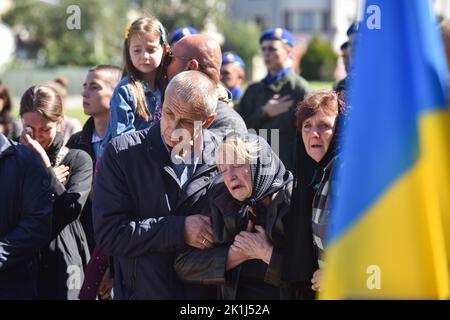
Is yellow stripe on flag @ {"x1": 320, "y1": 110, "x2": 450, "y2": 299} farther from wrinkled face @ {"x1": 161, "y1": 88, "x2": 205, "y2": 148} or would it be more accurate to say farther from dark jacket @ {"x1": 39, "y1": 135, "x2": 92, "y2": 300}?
dark jacket @ {"x1": 39, "y1": 135, "x2": 92, "y2": 300}

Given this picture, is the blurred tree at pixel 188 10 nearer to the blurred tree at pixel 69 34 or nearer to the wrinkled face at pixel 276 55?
the blurred tree at pixel 69 34

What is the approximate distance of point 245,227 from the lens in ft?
12.2

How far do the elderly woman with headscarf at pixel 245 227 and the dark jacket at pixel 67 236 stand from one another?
Result: 1102 millimetres

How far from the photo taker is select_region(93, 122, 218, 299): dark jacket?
369 centimetres

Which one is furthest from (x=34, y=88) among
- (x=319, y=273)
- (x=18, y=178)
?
(x=319, y=273)

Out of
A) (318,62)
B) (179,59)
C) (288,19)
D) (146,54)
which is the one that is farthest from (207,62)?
(288,19)

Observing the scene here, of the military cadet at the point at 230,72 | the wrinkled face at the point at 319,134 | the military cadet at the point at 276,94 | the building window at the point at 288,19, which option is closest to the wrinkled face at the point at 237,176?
the wrinkled face at the point at 319,134

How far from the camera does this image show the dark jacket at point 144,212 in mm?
3689

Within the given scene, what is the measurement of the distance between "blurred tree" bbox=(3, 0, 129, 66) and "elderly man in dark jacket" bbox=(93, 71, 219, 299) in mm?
46069

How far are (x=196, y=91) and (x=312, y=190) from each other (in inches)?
27.1

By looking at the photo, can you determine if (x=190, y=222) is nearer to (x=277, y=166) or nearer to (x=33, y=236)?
(x=277, y=166)

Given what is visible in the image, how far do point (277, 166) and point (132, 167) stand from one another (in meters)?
0.67

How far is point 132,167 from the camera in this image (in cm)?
373

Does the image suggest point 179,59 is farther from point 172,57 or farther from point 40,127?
point 40,127
